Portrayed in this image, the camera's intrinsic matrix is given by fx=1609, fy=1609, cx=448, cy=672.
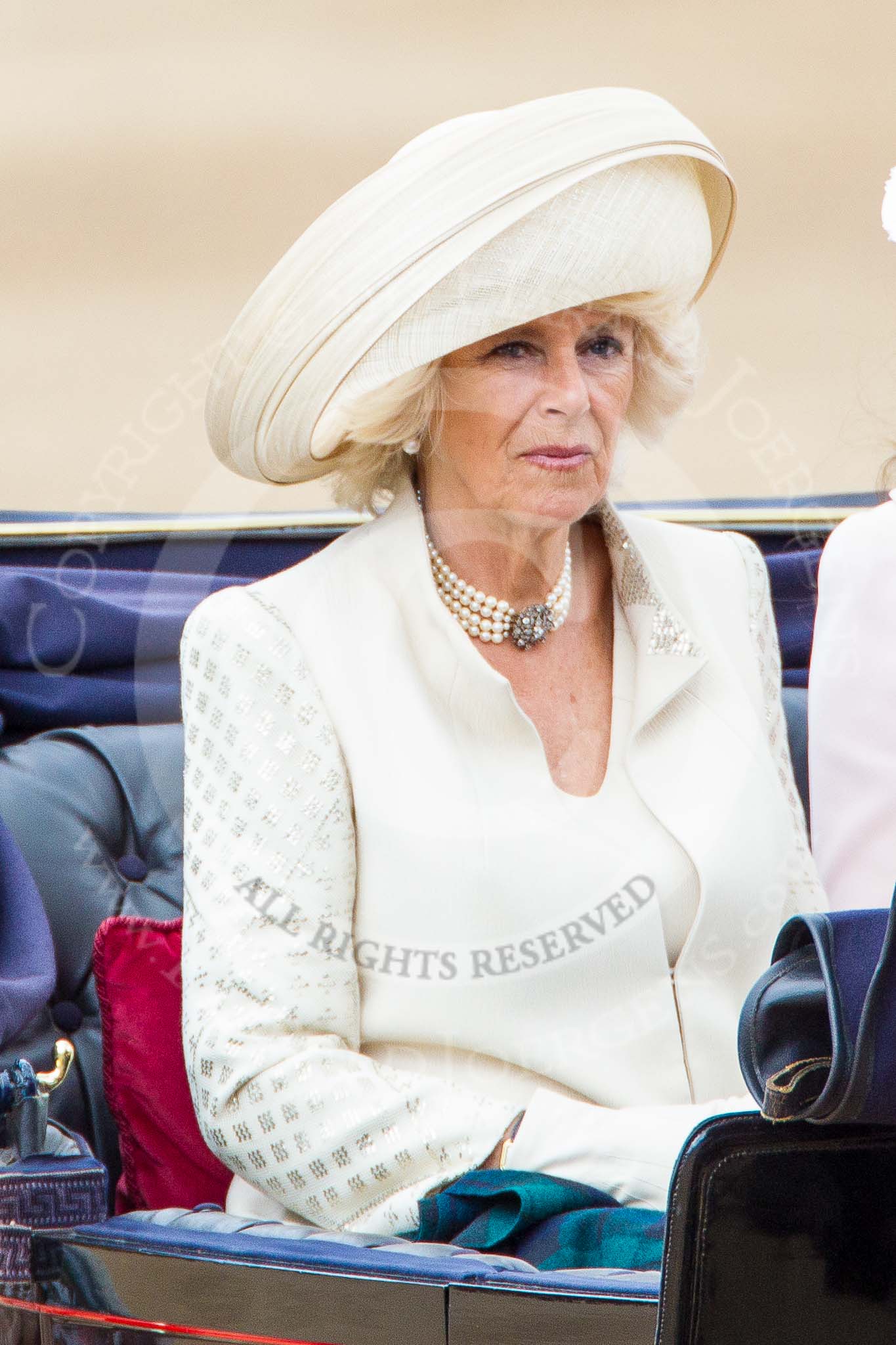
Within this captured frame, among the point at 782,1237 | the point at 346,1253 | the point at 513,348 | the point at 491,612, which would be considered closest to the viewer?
the point at 782,1237

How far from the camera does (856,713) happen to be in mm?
1067

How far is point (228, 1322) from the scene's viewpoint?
784 mm

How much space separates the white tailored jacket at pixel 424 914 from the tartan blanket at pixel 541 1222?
0.10ft

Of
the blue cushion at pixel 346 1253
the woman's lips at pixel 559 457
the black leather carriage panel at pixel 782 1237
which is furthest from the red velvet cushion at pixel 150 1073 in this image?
the black leather carriage panel at pixel 782 1237

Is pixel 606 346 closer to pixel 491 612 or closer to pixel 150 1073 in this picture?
pixel 491 612

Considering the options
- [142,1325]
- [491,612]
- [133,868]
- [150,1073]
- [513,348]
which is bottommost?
[142,1325]

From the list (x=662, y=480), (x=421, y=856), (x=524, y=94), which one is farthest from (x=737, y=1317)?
(x=524, y=94)

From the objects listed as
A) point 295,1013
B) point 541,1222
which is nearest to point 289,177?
point 295,1013

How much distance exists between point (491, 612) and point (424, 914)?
19cm

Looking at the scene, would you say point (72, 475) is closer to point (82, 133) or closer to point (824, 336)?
point (82, 133)

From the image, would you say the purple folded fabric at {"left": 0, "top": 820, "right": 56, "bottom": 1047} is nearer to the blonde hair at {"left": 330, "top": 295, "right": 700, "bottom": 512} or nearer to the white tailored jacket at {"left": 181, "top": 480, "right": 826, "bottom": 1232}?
the white tailored jacket at {"left": 181, "top": 480, "right": 826, "bottom": 1232}

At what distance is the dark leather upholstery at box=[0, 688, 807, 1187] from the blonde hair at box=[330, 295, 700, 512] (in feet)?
0.99

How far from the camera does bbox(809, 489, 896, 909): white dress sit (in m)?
1.06

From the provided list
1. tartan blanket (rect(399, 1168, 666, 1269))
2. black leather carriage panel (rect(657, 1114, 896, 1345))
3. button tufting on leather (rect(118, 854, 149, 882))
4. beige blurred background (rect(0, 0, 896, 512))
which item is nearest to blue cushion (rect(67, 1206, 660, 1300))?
tartan blanket (rect(399, 1168, 666, 1269))
